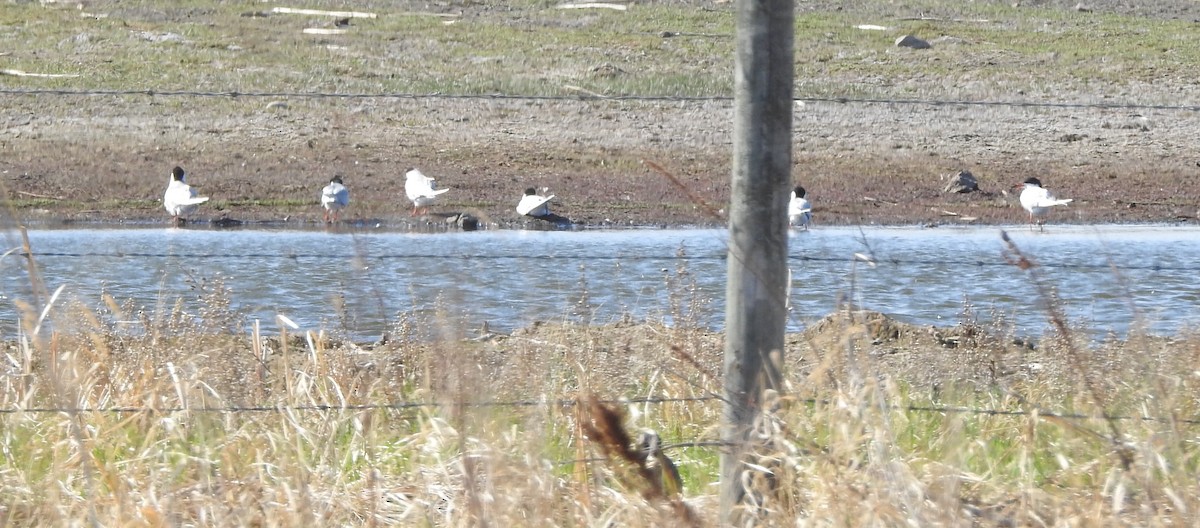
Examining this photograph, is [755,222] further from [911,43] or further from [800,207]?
[911,43]

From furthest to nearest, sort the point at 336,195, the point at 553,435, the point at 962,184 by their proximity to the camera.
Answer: the point at 962,184 → the point at 336,195 → the point at 553,435

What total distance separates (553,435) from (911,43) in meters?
16.4

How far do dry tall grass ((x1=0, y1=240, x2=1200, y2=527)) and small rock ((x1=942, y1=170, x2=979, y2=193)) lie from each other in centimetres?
893

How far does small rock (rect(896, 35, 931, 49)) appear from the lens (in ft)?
65.3

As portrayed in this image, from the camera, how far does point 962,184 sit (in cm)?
1465

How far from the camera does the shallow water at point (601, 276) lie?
725 centimetres

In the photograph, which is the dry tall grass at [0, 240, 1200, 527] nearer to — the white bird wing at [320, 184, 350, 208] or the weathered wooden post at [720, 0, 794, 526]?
the weathered wooden post at [720, 0, 794, 526]

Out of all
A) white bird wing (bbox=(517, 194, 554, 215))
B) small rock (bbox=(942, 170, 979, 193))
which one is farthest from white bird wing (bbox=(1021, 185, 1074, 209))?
white bird wing (bbox=(517, 194, 554, 215))

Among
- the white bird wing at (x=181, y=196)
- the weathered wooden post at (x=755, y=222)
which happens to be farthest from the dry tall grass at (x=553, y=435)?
the white bird wing at (x=181, y=196)

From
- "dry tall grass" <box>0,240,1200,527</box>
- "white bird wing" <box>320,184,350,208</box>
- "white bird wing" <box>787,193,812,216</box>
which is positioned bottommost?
"white bird wing" <box>787,193,812,216</box>

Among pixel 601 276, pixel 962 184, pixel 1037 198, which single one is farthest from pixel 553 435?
pixel 962 184

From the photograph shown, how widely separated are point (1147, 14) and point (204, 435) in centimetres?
2154

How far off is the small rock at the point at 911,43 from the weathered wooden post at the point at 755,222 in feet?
55.4

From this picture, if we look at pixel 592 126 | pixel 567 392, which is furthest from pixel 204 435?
pixel 592 126
